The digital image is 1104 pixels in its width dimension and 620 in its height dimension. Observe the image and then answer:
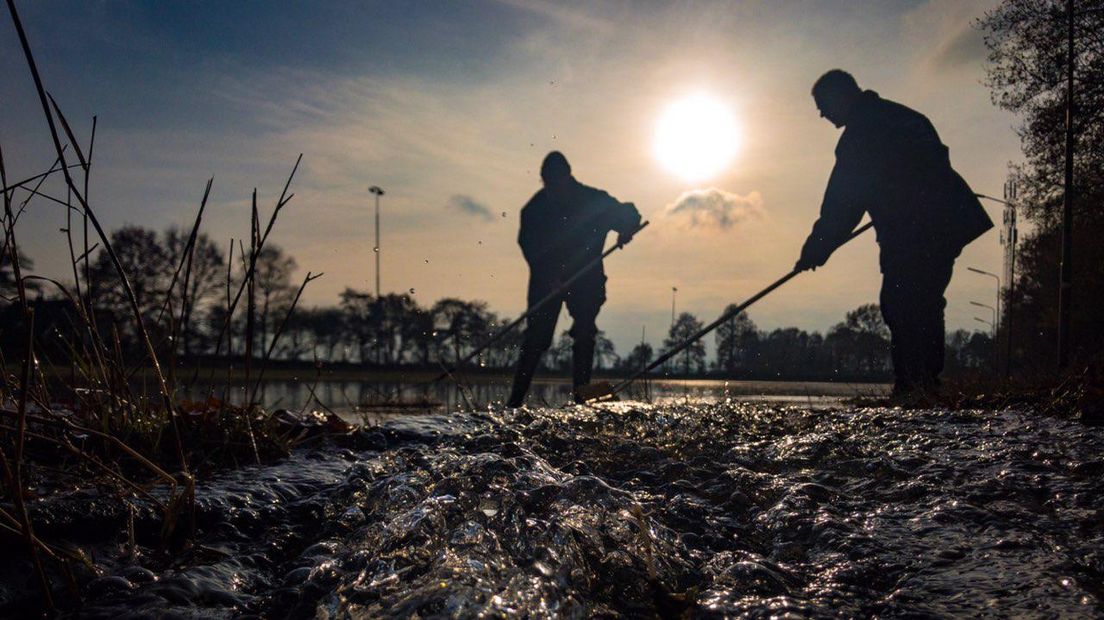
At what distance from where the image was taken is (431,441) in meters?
3.34

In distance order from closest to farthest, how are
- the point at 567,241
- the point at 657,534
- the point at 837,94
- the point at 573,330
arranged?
the point at 657,534 < the point at 837,94 < the point at 573,330 < the point at 567,241

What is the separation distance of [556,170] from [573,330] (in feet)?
7.12

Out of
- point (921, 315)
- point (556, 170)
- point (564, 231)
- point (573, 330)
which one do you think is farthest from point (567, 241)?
point (921, 315)

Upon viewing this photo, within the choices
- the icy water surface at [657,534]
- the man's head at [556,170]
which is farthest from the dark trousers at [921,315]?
the man's head at [556,170]

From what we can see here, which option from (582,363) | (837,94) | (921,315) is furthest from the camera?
(582,363)

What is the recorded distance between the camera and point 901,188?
648 centimetres

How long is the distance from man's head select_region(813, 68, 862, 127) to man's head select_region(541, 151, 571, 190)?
3.42 m

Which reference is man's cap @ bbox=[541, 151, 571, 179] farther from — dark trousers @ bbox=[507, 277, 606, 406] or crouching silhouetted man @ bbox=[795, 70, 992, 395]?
crouching silhouetted man @ bbox=[795, 70, 992, 395]

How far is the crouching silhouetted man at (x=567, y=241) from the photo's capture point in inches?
354

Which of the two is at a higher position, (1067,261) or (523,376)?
(1067,261)

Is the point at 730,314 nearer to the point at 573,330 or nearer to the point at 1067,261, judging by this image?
the point at 573,330

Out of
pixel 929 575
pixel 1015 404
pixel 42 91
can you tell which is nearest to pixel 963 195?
pixel 1015 404

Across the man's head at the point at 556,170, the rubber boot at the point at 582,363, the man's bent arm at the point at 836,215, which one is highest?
the man's head at the point at 556,170

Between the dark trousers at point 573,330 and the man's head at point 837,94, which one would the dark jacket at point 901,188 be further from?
the dark trousers at point 573,330
